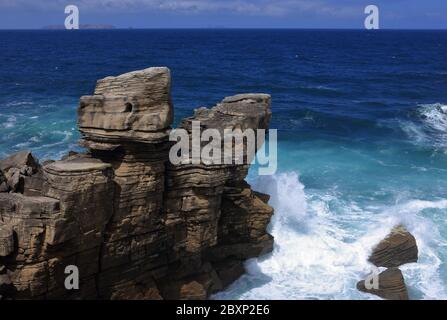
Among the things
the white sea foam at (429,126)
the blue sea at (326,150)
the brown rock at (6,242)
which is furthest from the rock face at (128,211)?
the white sea foam at (429,126)

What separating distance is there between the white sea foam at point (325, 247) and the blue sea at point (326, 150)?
2.5 inches

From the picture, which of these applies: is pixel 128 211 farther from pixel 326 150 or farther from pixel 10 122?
pixel 10 122

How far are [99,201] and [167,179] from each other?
11.5 ft

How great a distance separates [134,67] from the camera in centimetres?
9838

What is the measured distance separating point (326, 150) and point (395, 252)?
18.8 m

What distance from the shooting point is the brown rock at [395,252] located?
25.6 meters

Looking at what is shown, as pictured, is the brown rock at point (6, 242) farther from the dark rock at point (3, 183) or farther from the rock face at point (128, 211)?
the dark rock at point (3, 183)

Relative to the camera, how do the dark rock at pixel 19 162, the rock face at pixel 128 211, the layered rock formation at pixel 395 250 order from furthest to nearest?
the layered rock formation at pixel 395 250 < the dark rock at pixel 19 162 < the rock face at pixel 128 211

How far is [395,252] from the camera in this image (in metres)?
25.8

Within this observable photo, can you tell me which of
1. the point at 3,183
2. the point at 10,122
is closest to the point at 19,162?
the point at 3,183

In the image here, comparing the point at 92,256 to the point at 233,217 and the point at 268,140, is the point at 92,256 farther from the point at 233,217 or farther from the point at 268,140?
the point at 268,140

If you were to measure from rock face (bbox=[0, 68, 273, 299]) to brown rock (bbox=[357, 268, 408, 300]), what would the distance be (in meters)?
6.03
